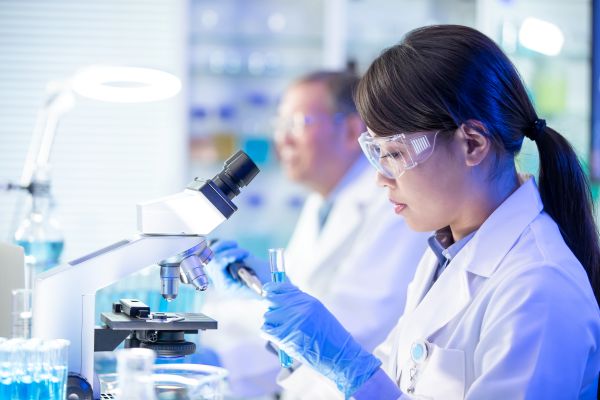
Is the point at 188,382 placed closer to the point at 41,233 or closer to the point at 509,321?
the point at 509,321

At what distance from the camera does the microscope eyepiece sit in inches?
53.7

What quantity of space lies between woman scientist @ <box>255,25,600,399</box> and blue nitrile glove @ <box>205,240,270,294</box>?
41 centimetres

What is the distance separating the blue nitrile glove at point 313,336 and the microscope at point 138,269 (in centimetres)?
15

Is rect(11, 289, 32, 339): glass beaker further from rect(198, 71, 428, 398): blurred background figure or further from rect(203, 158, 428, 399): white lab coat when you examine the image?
rect(203, 158, 428, 399): white lab coat

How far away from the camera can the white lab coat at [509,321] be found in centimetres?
134

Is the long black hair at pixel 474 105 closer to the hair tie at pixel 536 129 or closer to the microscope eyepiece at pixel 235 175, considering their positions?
the hair tie at pixel 536 129

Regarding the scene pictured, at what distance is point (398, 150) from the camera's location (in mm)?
1560

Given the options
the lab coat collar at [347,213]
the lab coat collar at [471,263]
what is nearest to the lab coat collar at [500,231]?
the lab coat collar at [471,263]

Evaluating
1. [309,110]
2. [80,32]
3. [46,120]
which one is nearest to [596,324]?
[46,120]

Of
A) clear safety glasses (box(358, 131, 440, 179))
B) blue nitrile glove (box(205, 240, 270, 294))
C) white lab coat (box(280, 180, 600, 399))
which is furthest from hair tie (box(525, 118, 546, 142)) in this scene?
blue nitrile glove (box(205, 240, 270, 294))

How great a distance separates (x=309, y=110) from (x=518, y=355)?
1.89 meters

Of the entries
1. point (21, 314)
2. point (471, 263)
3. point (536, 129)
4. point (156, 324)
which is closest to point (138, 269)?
point (156, 324)

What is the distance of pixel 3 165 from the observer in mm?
4379

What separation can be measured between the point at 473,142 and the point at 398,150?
0.15 m
